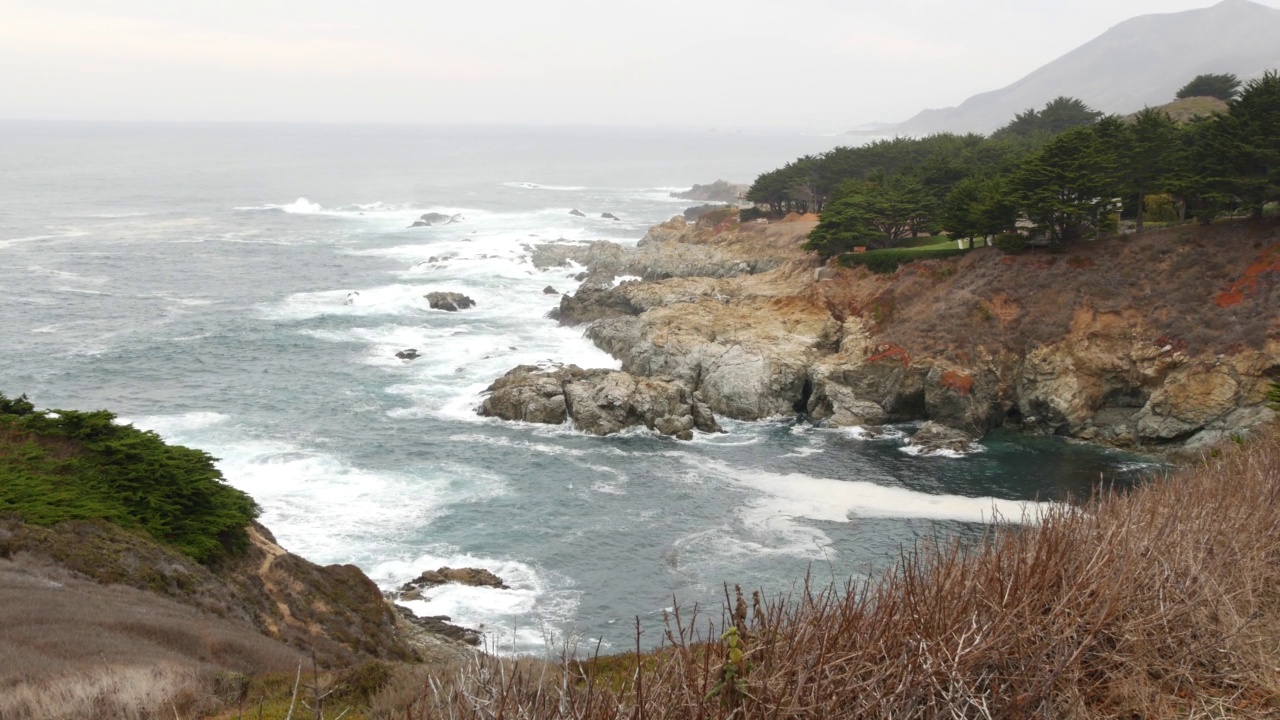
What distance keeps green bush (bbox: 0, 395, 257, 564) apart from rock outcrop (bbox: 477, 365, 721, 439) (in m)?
20.4

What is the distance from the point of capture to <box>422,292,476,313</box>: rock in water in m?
69.5

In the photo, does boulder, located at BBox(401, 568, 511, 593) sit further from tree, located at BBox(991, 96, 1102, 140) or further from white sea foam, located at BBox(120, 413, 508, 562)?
tree, located at BBox(991, 96, 1102, 140)

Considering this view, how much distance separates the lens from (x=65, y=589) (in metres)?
17.9

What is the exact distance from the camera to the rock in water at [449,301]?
69500 millimetres

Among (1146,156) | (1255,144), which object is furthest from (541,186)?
(1255,144)

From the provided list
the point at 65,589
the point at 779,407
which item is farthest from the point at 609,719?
the point at 779,407

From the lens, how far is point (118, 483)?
2414 cm

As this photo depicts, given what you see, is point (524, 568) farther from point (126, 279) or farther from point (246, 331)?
point (126, 279)

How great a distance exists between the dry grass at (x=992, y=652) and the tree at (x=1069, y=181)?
40488mm

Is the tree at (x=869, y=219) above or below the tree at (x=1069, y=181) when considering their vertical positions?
below

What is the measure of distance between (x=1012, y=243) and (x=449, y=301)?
39.1 metres

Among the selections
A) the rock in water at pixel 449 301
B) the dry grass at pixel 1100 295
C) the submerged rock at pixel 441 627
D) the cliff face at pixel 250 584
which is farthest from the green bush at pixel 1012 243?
the cliff face at pixel 250 584

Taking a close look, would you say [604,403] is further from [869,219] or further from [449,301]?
[449,301]

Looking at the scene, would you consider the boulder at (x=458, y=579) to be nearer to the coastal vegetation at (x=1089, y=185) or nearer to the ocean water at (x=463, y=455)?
the ocean water at (x=463, y=455)
